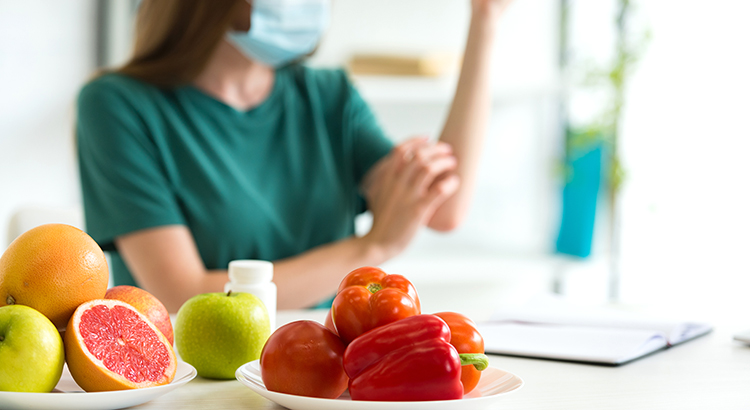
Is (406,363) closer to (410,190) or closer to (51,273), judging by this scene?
(51,273)

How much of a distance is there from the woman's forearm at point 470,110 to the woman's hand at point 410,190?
11 cm

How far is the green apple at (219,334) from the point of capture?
62 centimetres

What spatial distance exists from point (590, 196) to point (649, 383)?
81.1 inches

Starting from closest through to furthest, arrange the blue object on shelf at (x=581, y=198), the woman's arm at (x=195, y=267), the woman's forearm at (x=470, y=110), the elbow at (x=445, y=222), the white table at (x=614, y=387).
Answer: the white table at (x=614, y=387) < the woman's arm at (x=195, y=267) < the woman's forearm at (x=470, y=110) < the elbow at (x=445, y=222) < the blue object on shelf at (x=581, y=198)

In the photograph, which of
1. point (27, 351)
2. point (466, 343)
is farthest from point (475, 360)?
point (27, 351)

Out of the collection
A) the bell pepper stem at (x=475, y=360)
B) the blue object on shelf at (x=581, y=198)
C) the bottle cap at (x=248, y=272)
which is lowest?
the blue object on shelf at (x=581, y=198)

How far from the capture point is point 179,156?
1.34 meters

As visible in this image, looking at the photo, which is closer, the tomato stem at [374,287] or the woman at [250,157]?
the tomato stem at [374,287]

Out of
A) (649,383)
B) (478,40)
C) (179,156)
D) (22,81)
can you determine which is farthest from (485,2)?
(22,81)

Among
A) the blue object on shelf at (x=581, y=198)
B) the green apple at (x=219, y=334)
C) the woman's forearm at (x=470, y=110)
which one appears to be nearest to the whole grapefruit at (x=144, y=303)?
the green apple at (x=219, y=334)

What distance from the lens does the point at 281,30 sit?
4.32 feet

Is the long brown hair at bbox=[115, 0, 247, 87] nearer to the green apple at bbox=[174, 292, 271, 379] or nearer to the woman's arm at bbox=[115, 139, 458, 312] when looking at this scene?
the woman's arm at bbox=[115, 139, 458, 312]

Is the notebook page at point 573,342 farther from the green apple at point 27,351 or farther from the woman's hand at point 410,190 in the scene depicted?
the green apple at point 27,351

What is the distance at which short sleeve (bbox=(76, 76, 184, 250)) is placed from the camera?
1.21 meters
